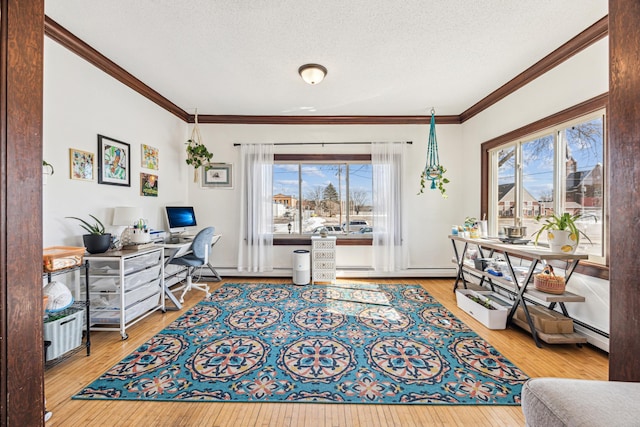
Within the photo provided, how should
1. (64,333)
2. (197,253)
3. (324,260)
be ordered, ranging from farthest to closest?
(324,260), (197,253), (64,333)

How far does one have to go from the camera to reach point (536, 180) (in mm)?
3004

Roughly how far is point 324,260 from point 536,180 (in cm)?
288

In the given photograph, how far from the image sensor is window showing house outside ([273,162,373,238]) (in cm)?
452

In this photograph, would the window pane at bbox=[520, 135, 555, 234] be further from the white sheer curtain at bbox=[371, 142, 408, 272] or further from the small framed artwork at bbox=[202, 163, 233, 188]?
the small framed artwork at bbox=[202, 163, 233, 188]

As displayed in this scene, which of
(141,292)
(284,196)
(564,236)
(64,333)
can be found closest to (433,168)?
(564,236)

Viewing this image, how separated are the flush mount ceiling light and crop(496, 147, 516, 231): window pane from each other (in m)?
2.57

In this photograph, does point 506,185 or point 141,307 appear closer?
point 141,307

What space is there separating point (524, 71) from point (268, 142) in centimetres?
346

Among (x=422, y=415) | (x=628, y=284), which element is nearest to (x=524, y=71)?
(x=628, y=284)

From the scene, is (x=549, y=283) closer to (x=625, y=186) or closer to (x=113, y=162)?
(x=625, y=186)

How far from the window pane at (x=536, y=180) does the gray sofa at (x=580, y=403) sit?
2453 millimetres

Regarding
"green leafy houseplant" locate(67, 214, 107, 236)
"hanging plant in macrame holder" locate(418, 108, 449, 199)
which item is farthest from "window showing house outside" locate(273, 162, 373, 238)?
"green leafy houseplant" locate(67, 214, 107, 236)

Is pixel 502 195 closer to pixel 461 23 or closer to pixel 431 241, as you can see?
pixel 431 241

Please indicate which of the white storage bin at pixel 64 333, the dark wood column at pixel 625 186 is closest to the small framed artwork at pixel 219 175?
the white storage bin at pixel 64 333
